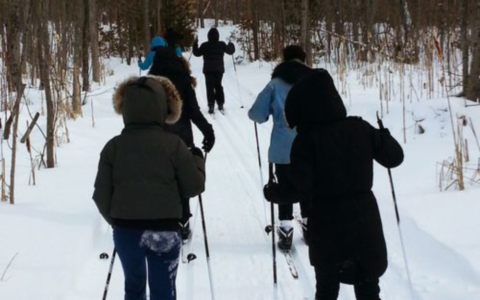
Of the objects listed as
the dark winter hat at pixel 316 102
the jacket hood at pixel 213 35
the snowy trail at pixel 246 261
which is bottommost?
the snowy trail at pixel 246 261

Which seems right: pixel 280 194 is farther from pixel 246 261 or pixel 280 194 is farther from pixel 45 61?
pixel 45 61

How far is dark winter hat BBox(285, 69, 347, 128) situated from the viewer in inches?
105

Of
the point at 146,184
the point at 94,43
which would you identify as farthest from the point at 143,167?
the point at 94,43

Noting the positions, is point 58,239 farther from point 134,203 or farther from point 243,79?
point 243,79

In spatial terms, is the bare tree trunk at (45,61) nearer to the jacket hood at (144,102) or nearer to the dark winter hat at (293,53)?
the dark winter hat at (293,53)

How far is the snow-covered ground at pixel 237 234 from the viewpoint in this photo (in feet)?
12.9

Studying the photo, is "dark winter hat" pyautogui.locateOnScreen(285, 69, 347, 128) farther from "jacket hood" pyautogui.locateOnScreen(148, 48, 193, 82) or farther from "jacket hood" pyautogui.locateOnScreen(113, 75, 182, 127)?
"jacket hood" pyautogui.locateOnScreen(148, 48, 193, 82)

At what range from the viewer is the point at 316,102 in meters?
2.69

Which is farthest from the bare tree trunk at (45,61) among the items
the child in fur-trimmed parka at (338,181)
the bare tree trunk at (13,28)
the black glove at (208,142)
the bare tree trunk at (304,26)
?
the bare tree trunk at (304,26)

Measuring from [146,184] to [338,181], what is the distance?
0.96 metres

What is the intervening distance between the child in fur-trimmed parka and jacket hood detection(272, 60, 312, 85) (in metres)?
1.59

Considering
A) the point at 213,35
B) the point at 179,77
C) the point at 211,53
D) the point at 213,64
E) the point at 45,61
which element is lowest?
the point at 179,77

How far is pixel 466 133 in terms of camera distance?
7543 millimetres

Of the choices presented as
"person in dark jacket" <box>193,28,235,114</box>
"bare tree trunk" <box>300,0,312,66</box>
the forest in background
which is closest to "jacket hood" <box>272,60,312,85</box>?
the forest in background
